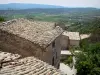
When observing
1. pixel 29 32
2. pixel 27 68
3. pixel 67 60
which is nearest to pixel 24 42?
pixel 29 32

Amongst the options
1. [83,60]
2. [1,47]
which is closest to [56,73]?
[1,47]

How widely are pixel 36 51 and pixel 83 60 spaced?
292 inches

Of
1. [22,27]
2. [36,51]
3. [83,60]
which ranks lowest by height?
[83,60]

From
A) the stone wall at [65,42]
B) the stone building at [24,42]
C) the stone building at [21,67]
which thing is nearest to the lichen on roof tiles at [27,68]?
the stone building at [21,67]

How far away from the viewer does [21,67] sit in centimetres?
891

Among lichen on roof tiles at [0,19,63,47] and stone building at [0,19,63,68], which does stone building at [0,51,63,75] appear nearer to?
stone building at [0,19,63,68]

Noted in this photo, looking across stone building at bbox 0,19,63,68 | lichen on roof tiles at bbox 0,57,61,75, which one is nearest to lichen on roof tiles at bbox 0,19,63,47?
stone building at bbox 0,19,63,68

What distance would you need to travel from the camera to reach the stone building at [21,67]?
829cm

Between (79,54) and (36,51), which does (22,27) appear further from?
(79,54)

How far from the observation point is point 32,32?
15.7 metres

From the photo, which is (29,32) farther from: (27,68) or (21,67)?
(21,67)

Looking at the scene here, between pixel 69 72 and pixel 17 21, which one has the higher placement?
pixel 17 21

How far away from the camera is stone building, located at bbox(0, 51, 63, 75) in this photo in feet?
27.2

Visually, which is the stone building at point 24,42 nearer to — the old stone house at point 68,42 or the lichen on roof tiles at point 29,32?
the lichen on roof tiles at point 29,32
